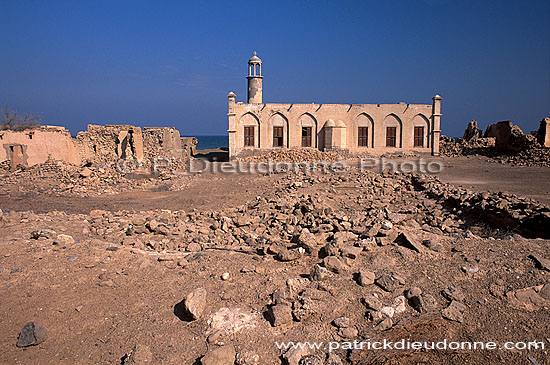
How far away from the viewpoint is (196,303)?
3777 mm

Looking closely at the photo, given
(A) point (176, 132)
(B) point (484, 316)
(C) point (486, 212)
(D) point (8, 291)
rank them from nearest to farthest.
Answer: (B) point (484, 316)
(D) point (8, 291)
(C) point (486, 212)
(A) point (176, 132)

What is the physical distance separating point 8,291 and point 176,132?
68.5 ft

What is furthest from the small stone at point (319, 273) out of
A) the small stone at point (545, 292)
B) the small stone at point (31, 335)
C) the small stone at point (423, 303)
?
the small stone at point (31, 335)

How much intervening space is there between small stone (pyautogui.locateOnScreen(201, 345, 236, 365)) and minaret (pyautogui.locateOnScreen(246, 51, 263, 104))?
2592 centimetres

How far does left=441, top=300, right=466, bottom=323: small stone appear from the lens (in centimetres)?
360

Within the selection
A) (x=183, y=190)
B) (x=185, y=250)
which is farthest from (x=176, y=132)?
(x=185, y=250)

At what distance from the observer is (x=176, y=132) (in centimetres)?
2406

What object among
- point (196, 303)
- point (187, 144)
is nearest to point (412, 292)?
point (196, 303)

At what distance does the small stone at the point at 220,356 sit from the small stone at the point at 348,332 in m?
1.14

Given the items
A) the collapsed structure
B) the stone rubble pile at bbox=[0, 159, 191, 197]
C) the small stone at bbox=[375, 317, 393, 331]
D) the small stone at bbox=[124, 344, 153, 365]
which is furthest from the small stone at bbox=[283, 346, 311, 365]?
the collapsed structure

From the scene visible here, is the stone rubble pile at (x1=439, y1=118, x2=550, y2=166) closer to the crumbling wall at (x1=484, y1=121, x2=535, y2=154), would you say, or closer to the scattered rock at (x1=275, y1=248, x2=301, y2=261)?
the crumbling wall at (x1=484, y1=121, x2=535, y2=154)

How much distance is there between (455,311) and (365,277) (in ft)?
3.37

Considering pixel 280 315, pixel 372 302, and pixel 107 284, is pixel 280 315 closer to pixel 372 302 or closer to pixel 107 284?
pixel 372 302

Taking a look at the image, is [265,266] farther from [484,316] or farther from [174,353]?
[484,316]
